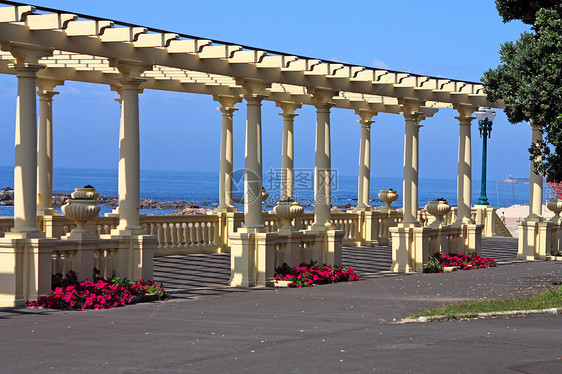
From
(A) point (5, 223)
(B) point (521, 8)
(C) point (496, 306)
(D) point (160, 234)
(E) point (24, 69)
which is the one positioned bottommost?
(C) point (496, 306)

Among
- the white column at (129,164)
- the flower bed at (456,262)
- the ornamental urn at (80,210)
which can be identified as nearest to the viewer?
the ornamental urn at (80,210)

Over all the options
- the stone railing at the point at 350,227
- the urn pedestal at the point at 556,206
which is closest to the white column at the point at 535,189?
the urn pedestal at the point at 556,206

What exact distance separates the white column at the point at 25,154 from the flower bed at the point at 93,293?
3.33 feet

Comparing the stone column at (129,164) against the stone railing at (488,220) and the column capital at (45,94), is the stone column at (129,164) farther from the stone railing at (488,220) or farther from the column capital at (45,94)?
the stone railing at (488,220)

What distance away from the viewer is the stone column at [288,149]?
27545 mm

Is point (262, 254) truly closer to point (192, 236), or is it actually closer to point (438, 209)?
point (192, 236)

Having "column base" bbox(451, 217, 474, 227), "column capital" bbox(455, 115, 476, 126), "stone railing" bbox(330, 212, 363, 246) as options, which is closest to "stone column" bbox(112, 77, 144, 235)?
"column base" bbox(451, 217, 474, 227)

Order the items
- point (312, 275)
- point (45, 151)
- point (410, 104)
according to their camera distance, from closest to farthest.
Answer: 1. point (312, 275)
2. point (45, 151)
3. point (410, 104)

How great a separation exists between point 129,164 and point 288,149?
36.2 feet

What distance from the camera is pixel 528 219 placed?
27.8 meters

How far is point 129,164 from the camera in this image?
17.1 m

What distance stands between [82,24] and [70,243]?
374 centimetres

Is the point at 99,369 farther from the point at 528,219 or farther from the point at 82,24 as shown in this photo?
the point at 528,219

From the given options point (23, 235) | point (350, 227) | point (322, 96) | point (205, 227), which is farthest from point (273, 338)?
point (350, 227)
